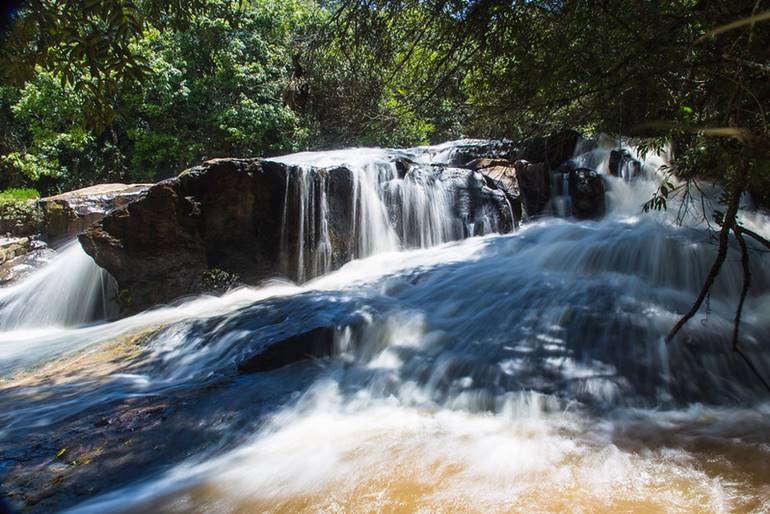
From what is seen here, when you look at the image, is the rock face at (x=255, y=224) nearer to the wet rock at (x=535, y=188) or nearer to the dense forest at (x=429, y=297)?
the dense forest at (x=429, y=297)

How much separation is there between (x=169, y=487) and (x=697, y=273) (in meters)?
5.73

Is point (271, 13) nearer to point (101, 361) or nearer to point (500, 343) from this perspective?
point (101, 361)

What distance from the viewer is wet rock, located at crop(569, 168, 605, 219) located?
33.0 feet

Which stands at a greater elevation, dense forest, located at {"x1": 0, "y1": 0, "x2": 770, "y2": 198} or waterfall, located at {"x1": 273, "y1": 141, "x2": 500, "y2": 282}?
dense forest, located at {"x1": 0, "y1": 0, "x2": 770, "y2": 198}

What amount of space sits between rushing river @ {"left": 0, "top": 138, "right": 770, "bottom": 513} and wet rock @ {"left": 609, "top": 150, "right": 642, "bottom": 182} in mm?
3514

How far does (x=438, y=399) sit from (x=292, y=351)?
5.53 ft

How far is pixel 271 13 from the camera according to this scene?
60.6 feet

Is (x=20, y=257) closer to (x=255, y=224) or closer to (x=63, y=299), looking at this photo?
(x=63, y=299)

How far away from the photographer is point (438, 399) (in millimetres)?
3807

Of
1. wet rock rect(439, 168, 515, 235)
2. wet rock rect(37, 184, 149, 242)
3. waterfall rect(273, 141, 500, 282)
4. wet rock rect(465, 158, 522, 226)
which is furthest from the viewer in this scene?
wet rock rect(37, 184, 149, 242)

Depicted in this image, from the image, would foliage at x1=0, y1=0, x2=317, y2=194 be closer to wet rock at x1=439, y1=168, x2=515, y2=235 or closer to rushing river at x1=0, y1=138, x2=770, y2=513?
wet rock at x1=439, y1=168, x2=515, y2=235

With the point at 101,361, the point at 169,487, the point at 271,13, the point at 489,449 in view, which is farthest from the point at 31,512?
the point at 271,13

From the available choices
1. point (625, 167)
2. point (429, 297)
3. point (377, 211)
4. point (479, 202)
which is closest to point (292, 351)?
point (429, 297)

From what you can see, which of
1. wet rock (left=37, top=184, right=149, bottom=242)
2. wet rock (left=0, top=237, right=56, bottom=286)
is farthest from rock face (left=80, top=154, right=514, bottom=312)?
wet rock (left=0, top=237, right=56, bottom=286)
